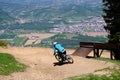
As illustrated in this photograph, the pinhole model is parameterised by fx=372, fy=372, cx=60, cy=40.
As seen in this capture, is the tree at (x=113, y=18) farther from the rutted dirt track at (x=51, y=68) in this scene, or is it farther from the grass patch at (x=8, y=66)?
the grass patch at (x=8, y=66)

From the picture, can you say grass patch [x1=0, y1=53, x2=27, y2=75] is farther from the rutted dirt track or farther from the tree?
the tree

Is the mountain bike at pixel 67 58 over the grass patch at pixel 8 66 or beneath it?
beneath

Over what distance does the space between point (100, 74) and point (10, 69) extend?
5.70 metres

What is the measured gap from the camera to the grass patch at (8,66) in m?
21.0

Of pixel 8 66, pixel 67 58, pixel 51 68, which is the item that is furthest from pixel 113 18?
pixel 8 66

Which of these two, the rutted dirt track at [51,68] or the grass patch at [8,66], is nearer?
the rutted dirt track at [51,68]

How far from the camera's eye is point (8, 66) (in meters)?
22.2

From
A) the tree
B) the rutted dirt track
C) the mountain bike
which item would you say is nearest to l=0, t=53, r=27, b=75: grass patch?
the rutted dirt track

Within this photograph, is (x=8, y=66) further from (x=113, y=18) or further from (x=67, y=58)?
(x=113, y=18)

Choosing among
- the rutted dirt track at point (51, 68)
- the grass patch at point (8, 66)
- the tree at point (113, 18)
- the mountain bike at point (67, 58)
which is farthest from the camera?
the tree at point (113, 18)

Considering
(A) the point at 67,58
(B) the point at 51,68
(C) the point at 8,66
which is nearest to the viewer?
(C) the point at 8,66

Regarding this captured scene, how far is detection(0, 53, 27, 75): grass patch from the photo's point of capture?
21.0m

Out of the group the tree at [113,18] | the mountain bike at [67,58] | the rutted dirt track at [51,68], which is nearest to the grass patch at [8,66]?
the rutted dirt track at [51,68]

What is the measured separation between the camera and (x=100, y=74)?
18562 mm
